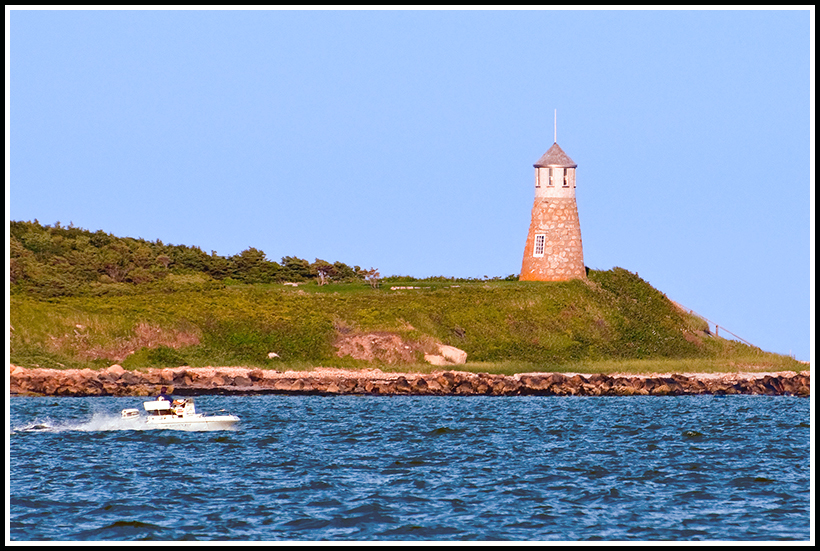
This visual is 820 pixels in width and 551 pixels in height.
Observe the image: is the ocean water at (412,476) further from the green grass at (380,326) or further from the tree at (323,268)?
the tree at (323,268)

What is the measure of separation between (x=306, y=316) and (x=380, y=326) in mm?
3792

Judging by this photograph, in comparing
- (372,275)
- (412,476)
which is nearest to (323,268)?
(372,275)

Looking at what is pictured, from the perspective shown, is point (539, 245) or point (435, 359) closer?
point (435, 359)

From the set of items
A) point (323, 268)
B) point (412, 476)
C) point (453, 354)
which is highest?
point (323, 268)

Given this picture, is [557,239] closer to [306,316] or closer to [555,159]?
[555,159]

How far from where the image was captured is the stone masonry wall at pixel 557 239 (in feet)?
226

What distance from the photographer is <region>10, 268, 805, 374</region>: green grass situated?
54.8 meters

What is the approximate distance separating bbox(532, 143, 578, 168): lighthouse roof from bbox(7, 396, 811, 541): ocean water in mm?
27448

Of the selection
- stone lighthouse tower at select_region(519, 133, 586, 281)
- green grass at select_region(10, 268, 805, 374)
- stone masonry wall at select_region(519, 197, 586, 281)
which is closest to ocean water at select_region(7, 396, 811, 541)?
green grass at select_region(10, 268, 805, 374)

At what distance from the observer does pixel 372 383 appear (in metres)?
51.6

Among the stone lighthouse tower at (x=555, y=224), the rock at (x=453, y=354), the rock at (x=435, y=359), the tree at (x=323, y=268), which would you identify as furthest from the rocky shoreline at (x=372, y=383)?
the tree at (x=323, y=268)

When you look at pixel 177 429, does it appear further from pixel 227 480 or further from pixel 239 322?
pixel 239 322

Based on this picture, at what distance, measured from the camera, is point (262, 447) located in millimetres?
32188

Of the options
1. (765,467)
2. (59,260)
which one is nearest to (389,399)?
(765,467)
